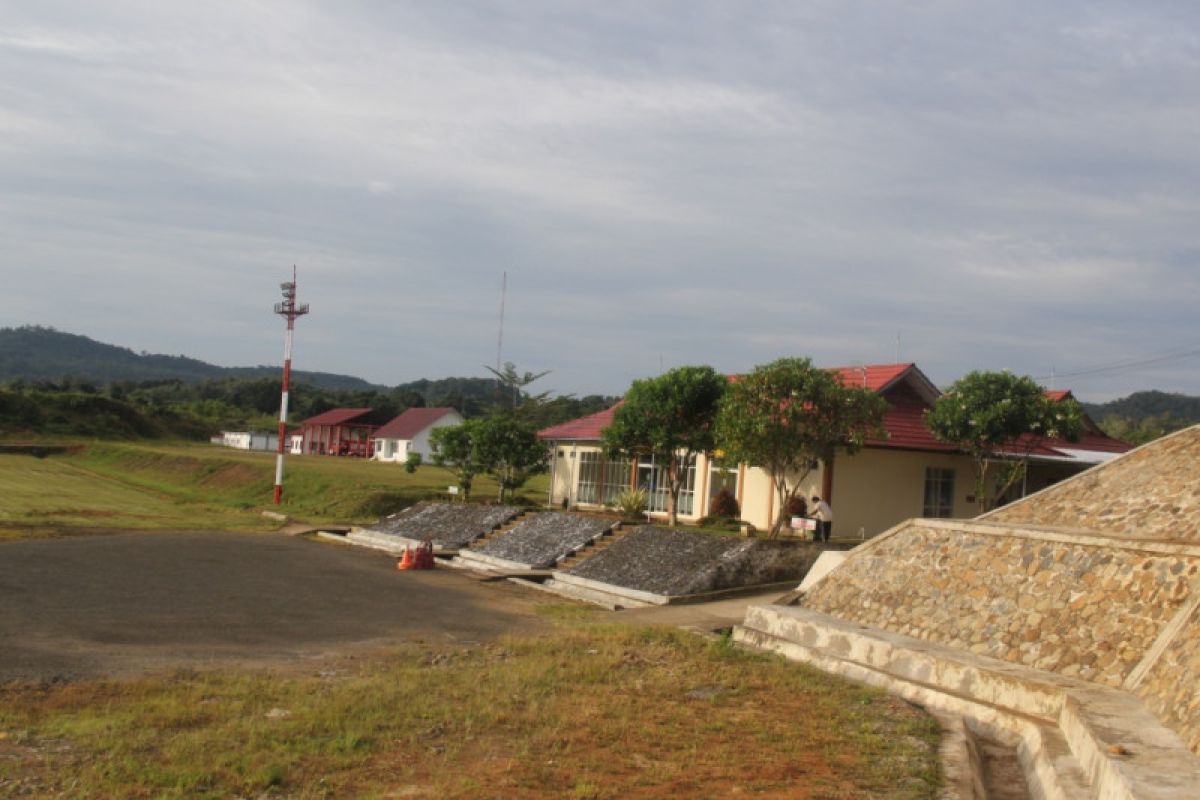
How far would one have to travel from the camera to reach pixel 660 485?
30.1 meters

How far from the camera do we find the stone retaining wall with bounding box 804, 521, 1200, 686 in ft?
34.2

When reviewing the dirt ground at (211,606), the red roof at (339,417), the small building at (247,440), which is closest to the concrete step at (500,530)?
the dirt ground at (211,606)

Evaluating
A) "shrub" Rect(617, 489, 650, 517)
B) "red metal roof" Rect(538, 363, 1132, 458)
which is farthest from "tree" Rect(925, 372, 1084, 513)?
"shrub" Rect(617, 489, 650, 517)

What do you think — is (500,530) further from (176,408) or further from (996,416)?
(176,408)

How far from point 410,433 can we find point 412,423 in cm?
152

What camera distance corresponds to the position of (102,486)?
4631 centimetres

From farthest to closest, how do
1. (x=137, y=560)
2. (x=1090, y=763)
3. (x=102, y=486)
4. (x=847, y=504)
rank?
1. (x=102, y=486)
2. (x=847, y=504)
3. (x=137, y=560)
4. (x=1090, y=763)

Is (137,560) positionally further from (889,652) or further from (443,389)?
(443,389)

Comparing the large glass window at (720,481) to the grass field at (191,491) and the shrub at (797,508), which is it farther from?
the grass field at (191,491)

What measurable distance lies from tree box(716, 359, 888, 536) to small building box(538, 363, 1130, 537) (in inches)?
37.8

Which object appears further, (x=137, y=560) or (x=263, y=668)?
(x=137, y=560)

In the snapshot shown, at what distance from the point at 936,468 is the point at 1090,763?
19277mm

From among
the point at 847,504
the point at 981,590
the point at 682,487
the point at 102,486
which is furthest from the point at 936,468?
the point at 102,486

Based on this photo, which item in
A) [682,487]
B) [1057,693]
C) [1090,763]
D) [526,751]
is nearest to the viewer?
[1090,763]
